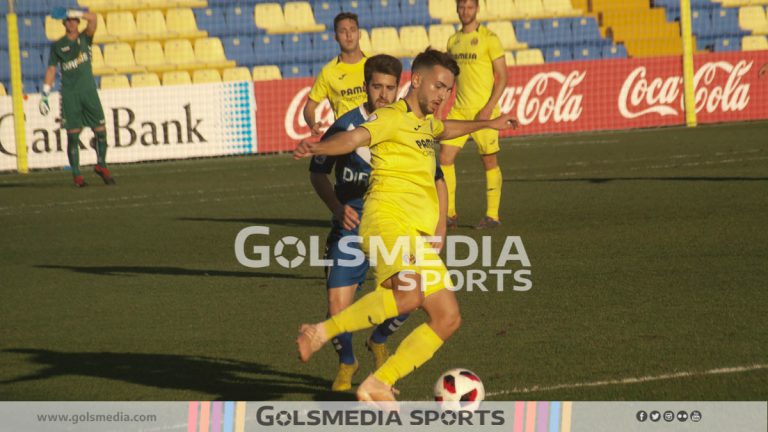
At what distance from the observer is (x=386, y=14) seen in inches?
1044

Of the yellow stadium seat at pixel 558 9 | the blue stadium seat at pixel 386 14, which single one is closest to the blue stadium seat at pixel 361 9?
the blue stadium seat at pixel 386 14

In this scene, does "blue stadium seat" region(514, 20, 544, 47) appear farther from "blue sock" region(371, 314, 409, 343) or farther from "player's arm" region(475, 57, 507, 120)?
"blue sock" region(371, 314, 409, 343)

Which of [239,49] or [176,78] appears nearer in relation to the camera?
[176,78]

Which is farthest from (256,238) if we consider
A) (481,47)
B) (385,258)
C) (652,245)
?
(385,258)

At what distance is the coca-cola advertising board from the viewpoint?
76.2 ft

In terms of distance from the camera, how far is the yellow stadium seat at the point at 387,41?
25.8 meters

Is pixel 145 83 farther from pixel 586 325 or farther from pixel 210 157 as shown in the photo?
pixel 586 325

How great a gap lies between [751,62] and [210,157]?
10.3 meters

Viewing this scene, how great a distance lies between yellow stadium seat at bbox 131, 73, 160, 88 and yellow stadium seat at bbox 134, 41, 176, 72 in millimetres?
1023

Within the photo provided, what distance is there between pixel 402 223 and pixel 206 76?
1879 cm

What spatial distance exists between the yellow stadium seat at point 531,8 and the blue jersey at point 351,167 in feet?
70.8

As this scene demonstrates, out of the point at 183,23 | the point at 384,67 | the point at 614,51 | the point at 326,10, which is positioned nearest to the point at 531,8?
the point at 614,51

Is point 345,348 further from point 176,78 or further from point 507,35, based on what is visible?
point 507,35

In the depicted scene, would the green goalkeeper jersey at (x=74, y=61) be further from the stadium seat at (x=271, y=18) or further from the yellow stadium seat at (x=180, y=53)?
the stadium seat at (x=271, y=18)
